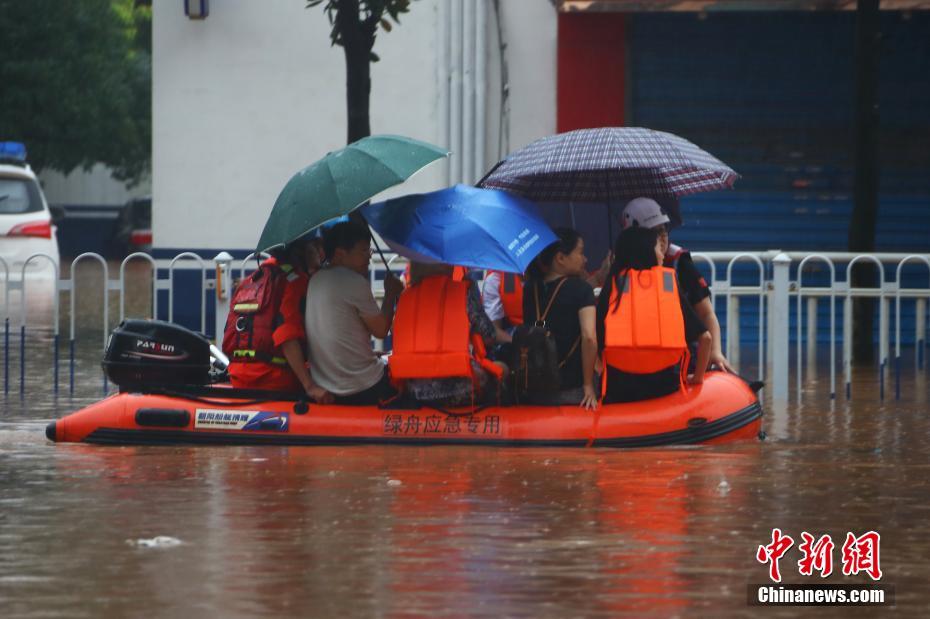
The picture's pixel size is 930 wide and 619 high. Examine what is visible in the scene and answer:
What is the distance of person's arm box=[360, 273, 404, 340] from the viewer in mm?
10109

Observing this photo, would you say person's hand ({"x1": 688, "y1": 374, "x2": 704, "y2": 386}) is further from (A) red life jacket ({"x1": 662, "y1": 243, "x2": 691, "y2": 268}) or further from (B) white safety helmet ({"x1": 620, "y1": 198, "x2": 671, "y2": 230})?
(B) white safety helmet ({"x1": 620, "y1": 198, "x2": 671, "y2": 230})

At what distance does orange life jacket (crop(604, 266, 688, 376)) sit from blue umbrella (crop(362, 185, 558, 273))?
1.77ft

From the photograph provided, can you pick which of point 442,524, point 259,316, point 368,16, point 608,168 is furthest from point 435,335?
point 368,16

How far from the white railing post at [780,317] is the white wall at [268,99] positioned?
5075mm

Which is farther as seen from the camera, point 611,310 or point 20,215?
point 20,215

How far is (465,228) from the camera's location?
9836 mm

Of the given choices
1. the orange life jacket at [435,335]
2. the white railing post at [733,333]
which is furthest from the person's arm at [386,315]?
the white railing post at [733,333]

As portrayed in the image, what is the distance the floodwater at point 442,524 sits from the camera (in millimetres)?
6402

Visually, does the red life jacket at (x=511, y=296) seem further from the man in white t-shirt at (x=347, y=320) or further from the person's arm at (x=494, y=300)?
the man in white t-shirt at (x=347, y=320)

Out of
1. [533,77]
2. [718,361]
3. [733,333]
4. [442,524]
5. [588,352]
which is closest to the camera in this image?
[442,524]

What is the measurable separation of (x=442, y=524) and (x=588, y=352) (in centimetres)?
244

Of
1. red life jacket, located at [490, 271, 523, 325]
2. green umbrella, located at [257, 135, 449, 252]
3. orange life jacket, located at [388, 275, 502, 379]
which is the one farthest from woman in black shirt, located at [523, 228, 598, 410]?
red life jacket, located at [490, 271, 523, 325]

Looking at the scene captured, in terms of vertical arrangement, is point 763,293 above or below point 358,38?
below

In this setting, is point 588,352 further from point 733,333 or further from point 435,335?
point 733,333
